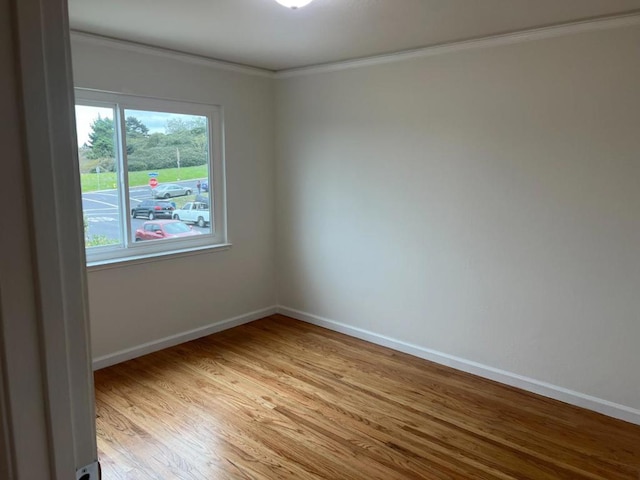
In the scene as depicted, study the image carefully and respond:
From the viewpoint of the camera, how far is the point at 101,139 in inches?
140

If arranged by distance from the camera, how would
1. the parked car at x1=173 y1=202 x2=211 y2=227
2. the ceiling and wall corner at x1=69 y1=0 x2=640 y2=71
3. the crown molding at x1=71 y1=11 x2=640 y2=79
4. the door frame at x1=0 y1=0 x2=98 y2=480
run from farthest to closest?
the parked car at x1=173 y1=202 x2=211 y2=227, the crown molding at x1=71 y1=11 x2=640 y2=79, the ceiling and wall corner at x1=69 y1=0 x2=640 y2=71, the door frame at x1=0 y1=0 x2=98 y2=480

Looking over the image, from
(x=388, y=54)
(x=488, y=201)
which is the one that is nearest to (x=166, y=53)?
(x=388, y=54)

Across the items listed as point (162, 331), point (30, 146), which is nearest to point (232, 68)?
point (162, 331)

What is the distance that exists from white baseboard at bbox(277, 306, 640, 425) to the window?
4.81 feet

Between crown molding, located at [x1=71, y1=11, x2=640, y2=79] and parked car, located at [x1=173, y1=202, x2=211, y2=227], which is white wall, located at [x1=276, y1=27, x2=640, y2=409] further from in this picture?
parked car, located at [x1=173, y1=202, x2=211, y2=227]

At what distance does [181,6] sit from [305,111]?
6.32 ft

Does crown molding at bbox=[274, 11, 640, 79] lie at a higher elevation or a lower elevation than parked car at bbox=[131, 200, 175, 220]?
higher

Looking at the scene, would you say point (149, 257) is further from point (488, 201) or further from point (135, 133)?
point (488, 201)

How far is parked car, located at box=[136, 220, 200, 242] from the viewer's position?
3926mm

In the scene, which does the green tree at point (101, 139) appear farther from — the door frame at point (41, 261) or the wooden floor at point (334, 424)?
the door frame at point (41, 261)

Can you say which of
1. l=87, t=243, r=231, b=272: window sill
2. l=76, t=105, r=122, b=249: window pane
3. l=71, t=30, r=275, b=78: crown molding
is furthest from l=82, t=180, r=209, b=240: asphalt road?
l=71, t=30, r=275, b=78: crown molding

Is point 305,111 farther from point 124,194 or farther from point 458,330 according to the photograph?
point 458,330

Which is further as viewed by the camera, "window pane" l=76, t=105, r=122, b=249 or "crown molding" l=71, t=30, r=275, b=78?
"window pane" l=76, t=105, r=122, b=249

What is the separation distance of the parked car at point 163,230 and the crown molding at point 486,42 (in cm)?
177
